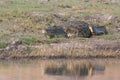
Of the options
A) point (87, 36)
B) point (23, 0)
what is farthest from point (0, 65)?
point (23, 0)

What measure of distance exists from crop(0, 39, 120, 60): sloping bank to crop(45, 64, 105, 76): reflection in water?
4.98ft

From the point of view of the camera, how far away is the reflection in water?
22.4m

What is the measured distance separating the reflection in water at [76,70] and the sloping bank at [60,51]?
152cm

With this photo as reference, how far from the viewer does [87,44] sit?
88.0 ft

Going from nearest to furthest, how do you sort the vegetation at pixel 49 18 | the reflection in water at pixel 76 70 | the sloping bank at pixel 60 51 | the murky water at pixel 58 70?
1. the murky water at pixel 58 70
2. the reflection in water at pixel 76 70
3. the sloping bank at pixel 60 51
4. the vegetation at pixel 49 18

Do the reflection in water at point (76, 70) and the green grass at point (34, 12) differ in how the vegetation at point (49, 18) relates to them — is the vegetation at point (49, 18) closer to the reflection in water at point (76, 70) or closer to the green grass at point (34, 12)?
the green grass at point (34, 12)

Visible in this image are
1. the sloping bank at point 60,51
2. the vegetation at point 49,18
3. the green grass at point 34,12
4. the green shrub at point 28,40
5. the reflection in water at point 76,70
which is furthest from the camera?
the green grass at point 34,12

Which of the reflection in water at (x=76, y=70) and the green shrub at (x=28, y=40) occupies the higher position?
the green shrub at (x=28, y=40)

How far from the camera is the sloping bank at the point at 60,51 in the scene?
25375mm

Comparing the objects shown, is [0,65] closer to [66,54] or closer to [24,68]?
[24,68]

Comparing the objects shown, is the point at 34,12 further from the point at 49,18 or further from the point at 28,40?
the point at 28,40

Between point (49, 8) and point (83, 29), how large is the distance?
341 inches

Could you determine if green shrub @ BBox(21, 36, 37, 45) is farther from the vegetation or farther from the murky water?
the murky water

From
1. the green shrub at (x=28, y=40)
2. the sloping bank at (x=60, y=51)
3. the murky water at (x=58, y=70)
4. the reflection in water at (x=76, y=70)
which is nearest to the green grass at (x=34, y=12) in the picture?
the green shrub at (x=28, y=40)
